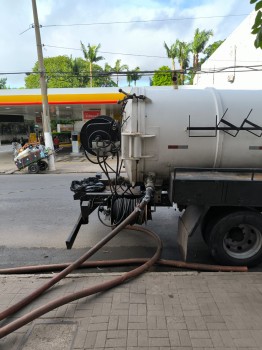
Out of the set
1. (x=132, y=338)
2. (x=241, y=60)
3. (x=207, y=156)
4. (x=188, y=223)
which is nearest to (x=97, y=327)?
(x=132, y=338)

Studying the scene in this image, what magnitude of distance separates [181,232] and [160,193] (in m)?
0.73

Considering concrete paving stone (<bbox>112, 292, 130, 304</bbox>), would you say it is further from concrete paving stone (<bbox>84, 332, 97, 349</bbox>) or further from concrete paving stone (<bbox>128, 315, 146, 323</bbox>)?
concrete paving stone (<bbox>84, 332, 97, 349</bbox>)

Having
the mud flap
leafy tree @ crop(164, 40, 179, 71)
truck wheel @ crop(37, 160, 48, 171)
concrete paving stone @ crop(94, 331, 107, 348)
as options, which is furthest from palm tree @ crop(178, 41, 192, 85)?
concrete paving stone @ crop(94, 331, 107, 348)

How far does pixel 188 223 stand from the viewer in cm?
413

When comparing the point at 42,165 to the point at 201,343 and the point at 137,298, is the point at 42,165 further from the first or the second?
the point at 201,343

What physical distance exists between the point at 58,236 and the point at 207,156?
3.18 metres

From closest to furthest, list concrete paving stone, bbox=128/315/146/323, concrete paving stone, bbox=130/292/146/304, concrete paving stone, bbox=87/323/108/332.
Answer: concrete paving stone, bbox=87/323/108/332
concrete paving stone, bbox=128/315/146/323
concrete paving stone, bbox=130/292/146/304

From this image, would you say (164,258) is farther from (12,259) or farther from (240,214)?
(12,259)

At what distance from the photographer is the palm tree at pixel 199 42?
38812mm

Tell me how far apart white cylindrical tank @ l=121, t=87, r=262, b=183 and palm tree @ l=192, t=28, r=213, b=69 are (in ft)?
124

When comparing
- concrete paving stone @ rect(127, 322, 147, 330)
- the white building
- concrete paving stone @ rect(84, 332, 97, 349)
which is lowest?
concrete paving stone @ rect(127, 322, 147, 330)

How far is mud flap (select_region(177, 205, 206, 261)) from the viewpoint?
13.0 ft

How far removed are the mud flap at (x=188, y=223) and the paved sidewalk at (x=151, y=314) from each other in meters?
0.50

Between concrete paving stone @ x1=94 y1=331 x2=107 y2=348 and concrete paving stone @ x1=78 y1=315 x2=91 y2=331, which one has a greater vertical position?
concrete paving stone @ x1=94 y1=331 x2=107 y2=348
